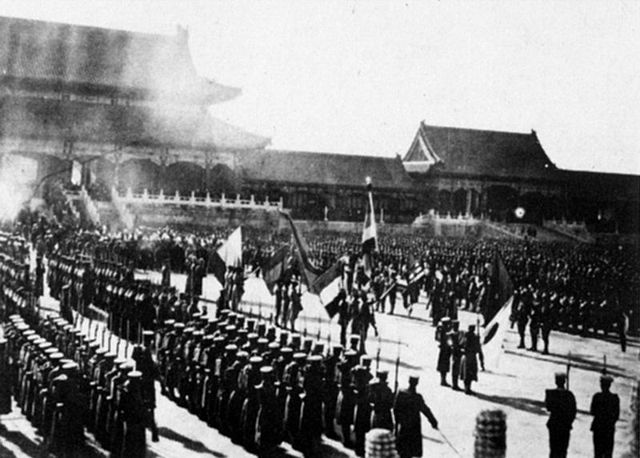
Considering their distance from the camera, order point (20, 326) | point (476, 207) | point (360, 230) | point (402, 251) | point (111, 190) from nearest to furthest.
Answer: point (20, 326) < point (402, 251) < point (111, 190) < point (360, 230) < point (476, 207)

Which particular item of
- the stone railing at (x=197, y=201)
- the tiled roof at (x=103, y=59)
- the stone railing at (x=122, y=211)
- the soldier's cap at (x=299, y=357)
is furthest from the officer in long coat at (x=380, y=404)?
the tiled roof at (x=103, y=59)

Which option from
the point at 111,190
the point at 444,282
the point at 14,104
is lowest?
the point at 444,282

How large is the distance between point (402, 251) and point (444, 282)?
9214mm

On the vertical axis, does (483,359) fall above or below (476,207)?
below

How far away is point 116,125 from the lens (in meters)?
34.9

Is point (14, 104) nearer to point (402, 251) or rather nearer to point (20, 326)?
point (402, 251)

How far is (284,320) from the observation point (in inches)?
596

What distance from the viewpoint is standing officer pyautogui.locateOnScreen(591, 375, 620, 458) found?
25.4 ft

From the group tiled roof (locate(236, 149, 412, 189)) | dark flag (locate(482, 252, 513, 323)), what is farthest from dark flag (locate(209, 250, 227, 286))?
tiled roof (locate(236, 149, 412, 189))

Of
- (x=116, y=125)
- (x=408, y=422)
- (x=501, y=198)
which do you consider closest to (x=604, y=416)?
(x=408, y=422)

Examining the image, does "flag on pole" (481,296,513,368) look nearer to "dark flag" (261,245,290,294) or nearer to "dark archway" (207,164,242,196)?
"dark flag" (261,245,290,294)

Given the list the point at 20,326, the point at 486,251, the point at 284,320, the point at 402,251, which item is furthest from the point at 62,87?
the point at 20,326

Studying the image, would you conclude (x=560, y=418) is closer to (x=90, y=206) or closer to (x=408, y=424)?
(x=408, y=424)

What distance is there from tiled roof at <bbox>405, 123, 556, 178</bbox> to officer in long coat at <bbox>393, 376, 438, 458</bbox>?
3564 cm
